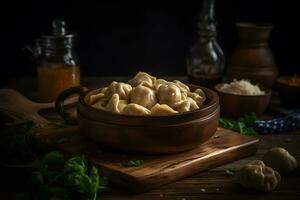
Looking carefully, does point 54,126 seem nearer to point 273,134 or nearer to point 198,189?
point 198,189

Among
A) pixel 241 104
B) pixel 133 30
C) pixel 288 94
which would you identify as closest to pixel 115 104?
pixel 241 104

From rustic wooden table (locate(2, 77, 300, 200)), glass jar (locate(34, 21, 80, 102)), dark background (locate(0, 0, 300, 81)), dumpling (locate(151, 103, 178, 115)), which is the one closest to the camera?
rustic wooden table (locate(2, 77, 300, 200))

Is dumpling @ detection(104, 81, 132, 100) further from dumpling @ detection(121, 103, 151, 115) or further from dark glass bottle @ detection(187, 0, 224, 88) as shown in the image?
dark glass bottle @ detection(187, 0, 224, 88)

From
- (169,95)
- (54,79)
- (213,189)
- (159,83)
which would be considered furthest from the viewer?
(54,79)

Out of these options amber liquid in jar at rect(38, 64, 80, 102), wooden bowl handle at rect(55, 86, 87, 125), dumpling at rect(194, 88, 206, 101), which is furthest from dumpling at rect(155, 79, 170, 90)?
amber liquid in jar at rect(38, 64, 80, 102)

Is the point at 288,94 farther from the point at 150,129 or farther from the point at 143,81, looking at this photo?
the point at 150,129

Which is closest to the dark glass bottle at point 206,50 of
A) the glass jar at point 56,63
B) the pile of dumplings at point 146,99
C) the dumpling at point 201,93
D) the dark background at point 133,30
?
the dark background at point 133,30

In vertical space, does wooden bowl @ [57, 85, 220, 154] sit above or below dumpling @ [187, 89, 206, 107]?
below
